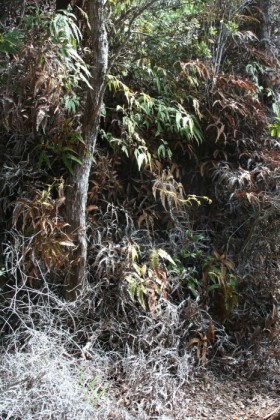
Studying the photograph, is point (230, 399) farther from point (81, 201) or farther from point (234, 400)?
point (81, 201)

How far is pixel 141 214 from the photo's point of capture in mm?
4172

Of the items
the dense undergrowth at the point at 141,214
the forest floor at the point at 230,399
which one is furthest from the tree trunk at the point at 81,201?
the forest floor at the point at 230,399

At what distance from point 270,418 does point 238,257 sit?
4.56 feet

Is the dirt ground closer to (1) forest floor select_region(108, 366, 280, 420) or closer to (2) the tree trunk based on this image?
(1) forest floor select_region(108, 366, 280, 420)

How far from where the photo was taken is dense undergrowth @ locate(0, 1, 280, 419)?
3.28 m

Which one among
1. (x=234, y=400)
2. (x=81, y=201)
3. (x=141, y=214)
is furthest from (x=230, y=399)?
(x=81, y=201)

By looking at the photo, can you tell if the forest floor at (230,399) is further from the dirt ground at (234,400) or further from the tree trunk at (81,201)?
the tree trunk at (81,201)

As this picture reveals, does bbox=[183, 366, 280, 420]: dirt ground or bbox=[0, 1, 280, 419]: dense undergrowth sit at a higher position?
bbox=[0, 1, 280, 419]: dense undergrowth

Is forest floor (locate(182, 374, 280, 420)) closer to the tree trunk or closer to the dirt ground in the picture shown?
the dirt ground

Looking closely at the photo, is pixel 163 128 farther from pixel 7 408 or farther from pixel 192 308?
pixel 7 408

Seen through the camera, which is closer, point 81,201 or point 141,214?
point 81,201

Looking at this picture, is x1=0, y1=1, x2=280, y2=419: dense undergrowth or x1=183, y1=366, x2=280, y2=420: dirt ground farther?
x1=183, y1=366, x2=280, y2=420: dirt ground

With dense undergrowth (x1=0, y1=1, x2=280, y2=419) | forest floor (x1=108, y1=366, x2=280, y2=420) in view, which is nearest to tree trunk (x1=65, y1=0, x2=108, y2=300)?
dense undergrowth (x1=0, y1=1, x2=280, y2=419)

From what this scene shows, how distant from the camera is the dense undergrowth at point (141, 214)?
328 centimetres
